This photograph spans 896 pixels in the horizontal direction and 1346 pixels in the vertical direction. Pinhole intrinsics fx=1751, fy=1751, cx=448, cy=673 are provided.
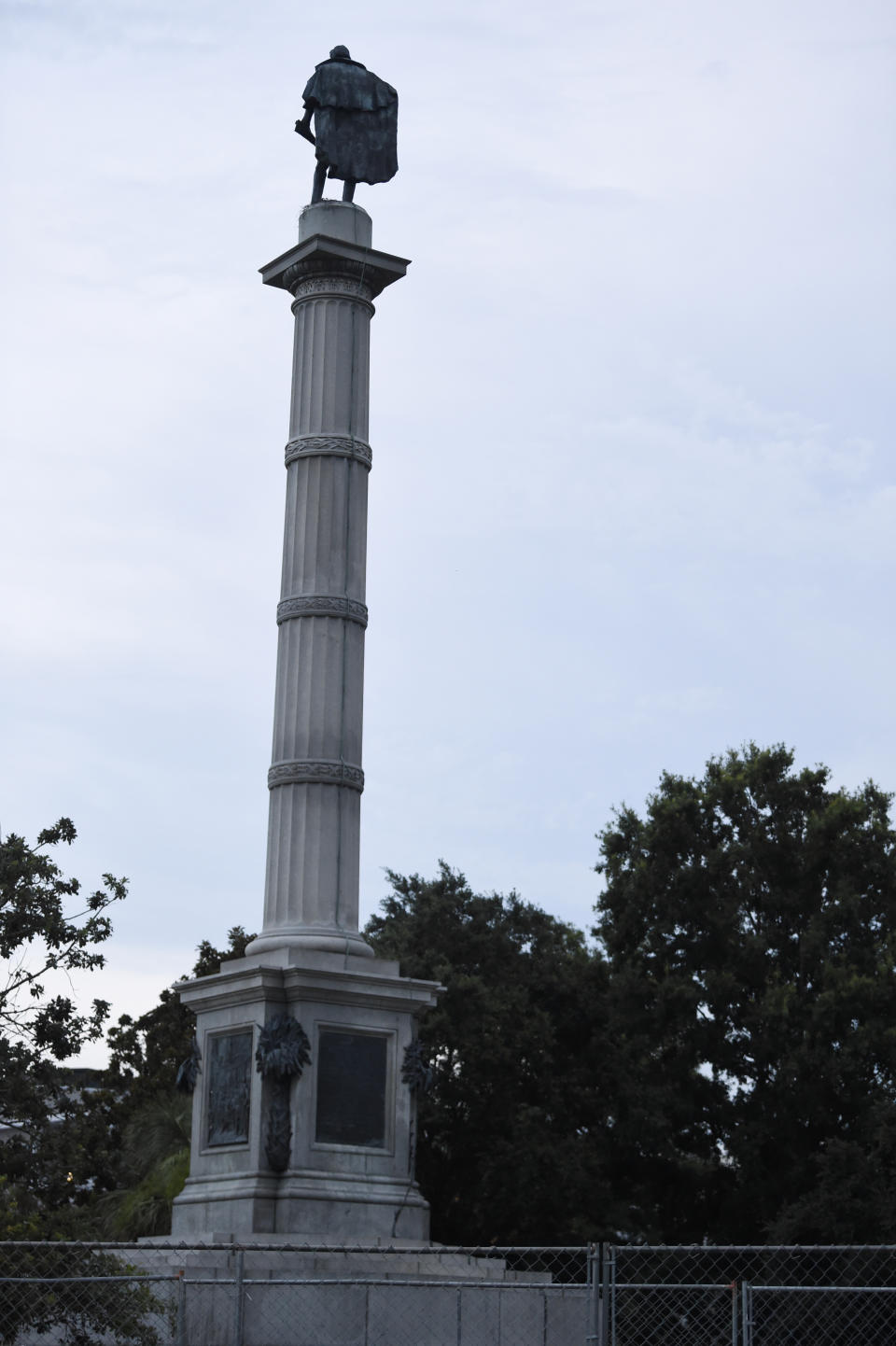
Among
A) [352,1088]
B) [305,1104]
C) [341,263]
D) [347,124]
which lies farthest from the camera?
[347,124]

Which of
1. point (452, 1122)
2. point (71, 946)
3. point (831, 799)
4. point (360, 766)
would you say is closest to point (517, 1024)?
point (452, 1122)

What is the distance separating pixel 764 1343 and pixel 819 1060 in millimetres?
6255

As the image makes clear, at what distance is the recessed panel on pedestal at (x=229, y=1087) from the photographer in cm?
1781

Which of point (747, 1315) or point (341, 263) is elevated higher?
point (341, 263)

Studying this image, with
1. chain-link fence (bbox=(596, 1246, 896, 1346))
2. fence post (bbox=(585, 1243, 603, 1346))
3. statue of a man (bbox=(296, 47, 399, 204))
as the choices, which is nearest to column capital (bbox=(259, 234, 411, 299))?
statue of a man (bbox=(296, 47, 399, 204))

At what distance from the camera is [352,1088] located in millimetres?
Answer: 17953

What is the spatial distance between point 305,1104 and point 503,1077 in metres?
A: 14.4

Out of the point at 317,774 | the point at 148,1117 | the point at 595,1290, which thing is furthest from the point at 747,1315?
the point at 148,1117

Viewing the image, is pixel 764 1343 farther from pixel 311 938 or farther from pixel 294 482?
pixel 294 482

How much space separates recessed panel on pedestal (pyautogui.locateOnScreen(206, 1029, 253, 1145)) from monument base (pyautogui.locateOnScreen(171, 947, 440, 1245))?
2 centimetres

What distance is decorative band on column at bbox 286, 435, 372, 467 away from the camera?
2056 centimetres

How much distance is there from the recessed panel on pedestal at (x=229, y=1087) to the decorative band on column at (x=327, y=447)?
6798 millimetres

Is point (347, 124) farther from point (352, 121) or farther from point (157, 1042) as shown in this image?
point (157, 1042)

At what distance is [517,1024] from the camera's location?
1243 inches
